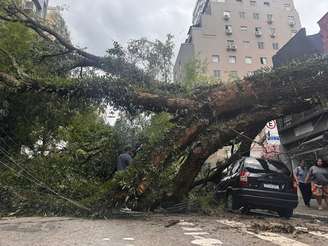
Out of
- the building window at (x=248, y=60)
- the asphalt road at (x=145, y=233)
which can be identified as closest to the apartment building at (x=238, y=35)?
the building window at (x=248, y=60)

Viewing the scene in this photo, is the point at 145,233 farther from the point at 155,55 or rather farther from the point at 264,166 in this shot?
the point at 155,55

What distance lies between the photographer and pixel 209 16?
2534 inches

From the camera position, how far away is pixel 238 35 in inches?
2552

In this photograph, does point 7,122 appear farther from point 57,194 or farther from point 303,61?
point 303,61

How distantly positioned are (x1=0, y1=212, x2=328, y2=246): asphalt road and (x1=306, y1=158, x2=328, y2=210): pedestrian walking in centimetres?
542

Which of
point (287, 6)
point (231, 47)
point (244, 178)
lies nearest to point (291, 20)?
point (287, 6)

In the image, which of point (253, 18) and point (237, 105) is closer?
point (237, 105)

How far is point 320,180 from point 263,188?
341 cm

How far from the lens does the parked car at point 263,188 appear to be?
10789 millimetres

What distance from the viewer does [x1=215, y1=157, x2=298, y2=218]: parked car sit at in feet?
35.4

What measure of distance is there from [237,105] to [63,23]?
13245 mm

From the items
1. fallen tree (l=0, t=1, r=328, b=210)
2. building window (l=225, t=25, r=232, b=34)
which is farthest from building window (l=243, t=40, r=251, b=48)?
fallen tree (l=0, t=1, r=328, b=210)

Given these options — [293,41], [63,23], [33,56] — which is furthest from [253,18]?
[33,56]

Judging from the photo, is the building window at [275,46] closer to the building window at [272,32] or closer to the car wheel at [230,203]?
the building window at [272,32]
